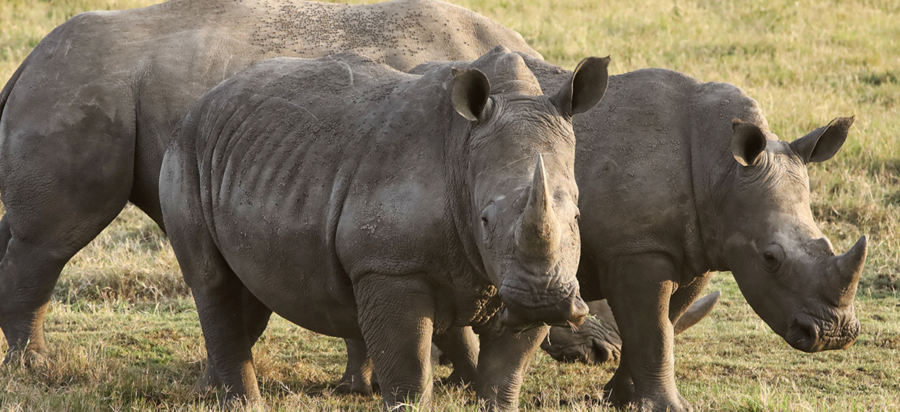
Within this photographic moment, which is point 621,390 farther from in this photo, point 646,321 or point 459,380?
point 459,380

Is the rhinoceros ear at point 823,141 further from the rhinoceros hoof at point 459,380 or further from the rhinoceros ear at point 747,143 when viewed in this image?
the rhinoceros hoof at point 459,380

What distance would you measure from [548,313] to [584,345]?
3010mm

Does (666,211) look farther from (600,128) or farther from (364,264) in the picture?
(364,264)

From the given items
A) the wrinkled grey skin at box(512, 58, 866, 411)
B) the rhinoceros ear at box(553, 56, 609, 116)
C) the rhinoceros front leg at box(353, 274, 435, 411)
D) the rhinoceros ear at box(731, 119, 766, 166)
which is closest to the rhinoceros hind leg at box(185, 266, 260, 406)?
the rhinoceros front leg at box(353, 274, 435, 411)

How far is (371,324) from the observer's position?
4.44 metres

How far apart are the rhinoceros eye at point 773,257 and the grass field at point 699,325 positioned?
1.99ft

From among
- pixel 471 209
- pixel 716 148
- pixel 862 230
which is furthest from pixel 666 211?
pixel 862 230

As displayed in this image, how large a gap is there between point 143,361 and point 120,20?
212cm

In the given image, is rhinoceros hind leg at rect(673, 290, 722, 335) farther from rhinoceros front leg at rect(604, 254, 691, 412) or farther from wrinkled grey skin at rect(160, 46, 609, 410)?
wrinkled grey skin at rect(160, 46, 609, 410)

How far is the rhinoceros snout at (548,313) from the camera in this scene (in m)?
3.70

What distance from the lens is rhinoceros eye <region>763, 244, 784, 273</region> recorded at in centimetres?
486

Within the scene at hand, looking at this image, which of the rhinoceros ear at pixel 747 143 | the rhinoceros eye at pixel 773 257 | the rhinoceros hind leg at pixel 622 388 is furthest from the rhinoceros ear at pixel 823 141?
the rhinoceros hind leg at pixel 622 388

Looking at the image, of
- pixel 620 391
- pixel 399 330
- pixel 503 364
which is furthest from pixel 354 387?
pixel 399 330

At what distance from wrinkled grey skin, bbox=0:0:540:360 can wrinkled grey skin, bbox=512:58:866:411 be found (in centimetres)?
212
